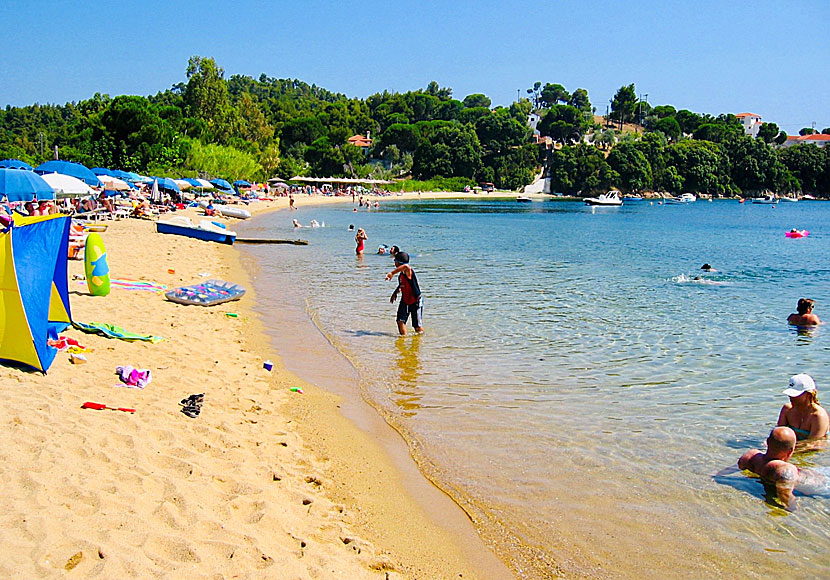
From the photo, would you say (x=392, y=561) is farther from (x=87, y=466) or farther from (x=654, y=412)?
(x=654, y=412)

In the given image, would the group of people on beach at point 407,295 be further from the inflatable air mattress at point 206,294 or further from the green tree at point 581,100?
the green tree at point 581,100

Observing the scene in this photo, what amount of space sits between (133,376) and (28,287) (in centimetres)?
139

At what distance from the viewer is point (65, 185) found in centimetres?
2634

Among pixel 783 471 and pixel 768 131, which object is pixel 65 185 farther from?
pixel 768 131

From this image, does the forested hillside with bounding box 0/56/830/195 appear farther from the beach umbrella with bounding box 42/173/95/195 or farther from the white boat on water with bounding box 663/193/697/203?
the beach umbrella with bounding box 42/173/95/195

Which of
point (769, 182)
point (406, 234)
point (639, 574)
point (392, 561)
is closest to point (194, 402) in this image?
point (392, 561)

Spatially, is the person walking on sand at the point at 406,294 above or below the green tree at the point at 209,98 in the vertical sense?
below

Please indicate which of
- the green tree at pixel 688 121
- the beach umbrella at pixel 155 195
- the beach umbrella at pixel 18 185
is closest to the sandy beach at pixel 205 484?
the beach umbrella at pixel 18 185


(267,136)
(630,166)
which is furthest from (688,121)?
(267,136)

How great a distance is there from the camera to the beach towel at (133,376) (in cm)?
721

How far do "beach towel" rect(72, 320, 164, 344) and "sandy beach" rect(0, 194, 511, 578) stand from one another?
0.14 meters

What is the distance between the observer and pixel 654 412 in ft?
26.9

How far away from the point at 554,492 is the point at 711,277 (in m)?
19.5

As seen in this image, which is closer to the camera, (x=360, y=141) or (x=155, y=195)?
(x=155, y=195)
